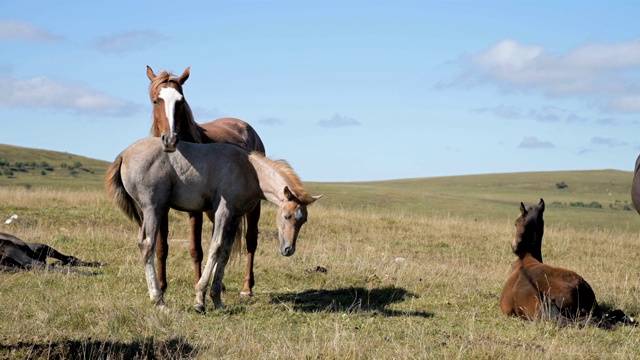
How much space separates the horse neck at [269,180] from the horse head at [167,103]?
1067mm

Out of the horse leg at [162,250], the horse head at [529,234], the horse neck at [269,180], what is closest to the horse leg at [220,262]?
the horse neck at [269,180]

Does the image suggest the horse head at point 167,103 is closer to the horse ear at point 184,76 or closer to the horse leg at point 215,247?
the horse ear at point 184,76

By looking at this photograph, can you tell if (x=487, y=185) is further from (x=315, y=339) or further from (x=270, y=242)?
(x=315, y=339)

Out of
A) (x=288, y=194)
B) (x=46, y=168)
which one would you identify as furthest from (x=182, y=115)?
(x=46, y=168)

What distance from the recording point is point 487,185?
94.6 meters

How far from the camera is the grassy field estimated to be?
7148 millimetres

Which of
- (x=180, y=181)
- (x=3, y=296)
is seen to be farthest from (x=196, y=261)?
(x=3, y=296)

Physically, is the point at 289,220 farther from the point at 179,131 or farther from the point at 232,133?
the point at 232,133

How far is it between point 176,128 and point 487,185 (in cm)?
8819

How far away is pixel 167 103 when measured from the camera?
9.55 metres

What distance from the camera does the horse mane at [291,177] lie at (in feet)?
29.0

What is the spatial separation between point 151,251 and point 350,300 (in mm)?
2883

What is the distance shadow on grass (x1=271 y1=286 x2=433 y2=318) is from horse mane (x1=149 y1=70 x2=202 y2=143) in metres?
2.46

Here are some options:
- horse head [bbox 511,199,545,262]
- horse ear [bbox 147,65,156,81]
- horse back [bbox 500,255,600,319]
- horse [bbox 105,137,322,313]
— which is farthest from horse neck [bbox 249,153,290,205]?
horse head [bbox 511,199,545,262]
